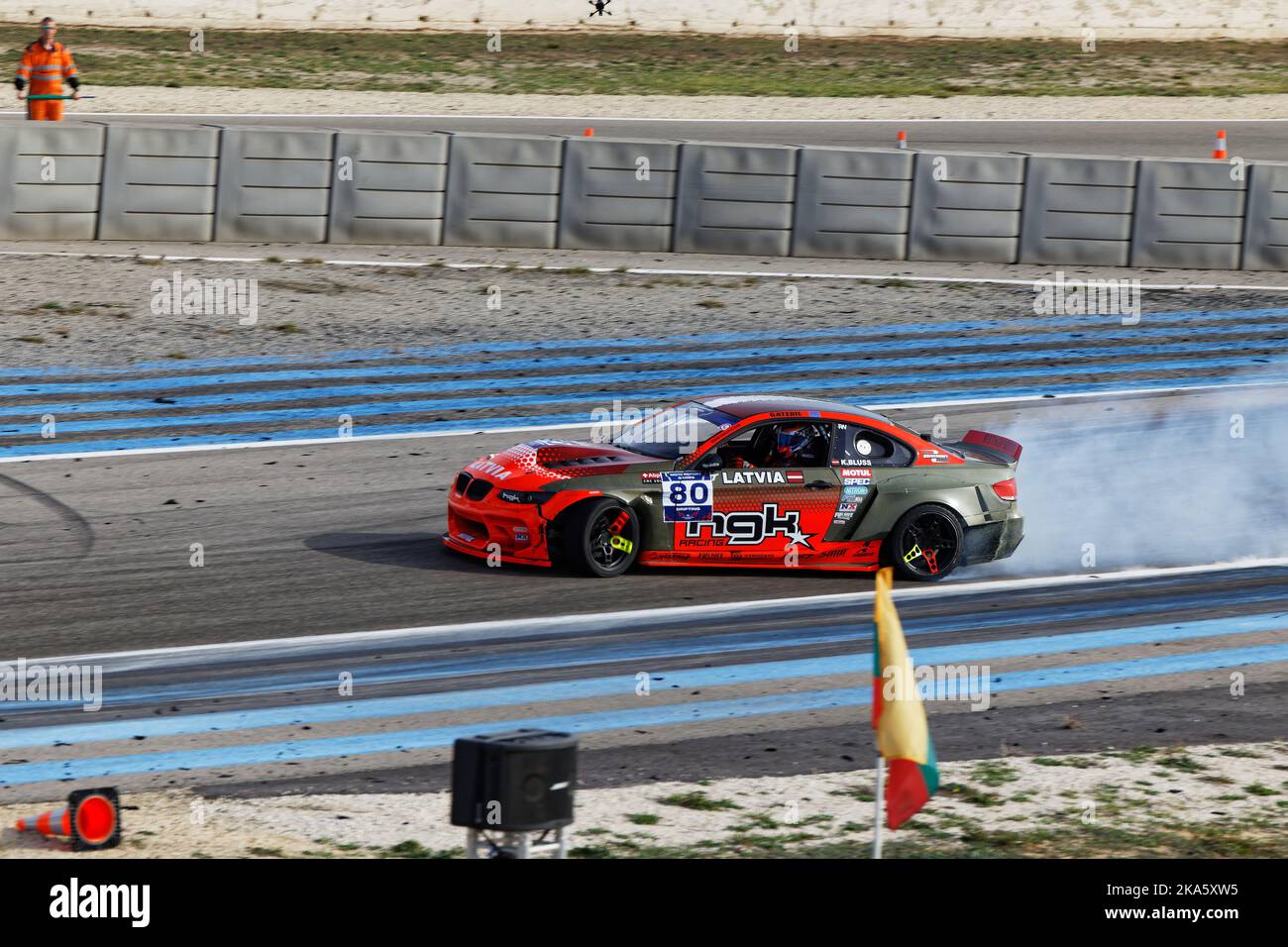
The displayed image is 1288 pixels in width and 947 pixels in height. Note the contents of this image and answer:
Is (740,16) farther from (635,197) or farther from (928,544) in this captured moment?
(928,544)

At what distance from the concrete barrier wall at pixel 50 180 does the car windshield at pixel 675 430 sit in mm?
9091

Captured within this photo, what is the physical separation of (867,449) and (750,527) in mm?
1050

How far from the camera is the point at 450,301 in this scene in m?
19.5

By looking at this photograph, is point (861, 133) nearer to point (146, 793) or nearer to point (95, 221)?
point (95, 221)

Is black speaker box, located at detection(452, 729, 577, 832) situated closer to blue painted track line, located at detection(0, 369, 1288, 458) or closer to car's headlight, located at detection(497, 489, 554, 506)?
car's headlight, located at detection(497, 489, 554, 506)

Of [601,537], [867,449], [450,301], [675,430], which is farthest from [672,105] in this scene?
[601,537]

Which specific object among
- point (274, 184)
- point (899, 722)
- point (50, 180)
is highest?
point (274, 184)

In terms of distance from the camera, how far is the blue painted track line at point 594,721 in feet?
29.8

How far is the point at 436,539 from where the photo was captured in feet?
43.8

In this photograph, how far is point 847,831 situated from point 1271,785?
243 centimetres

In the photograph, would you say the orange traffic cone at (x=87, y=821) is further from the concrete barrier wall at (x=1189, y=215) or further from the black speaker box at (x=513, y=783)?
the concrete barrier wall at (x=1189, y=215)

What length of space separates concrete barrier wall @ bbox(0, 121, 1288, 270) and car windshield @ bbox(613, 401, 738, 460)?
7.68 m
